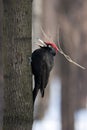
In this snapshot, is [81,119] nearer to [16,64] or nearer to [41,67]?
[41,67]

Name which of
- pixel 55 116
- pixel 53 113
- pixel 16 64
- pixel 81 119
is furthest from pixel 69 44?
pixel 16 64

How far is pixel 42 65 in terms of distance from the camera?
4.65 meters

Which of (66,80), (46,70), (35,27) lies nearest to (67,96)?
(66,80)

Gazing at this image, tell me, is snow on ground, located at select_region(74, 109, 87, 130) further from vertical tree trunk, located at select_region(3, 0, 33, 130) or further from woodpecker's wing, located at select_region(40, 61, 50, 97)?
vertical tree trunk, located at select_region(3, 0, 33, 130)

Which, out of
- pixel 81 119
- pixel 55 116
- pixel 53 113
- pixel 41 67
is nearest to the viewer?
pixel 41 67

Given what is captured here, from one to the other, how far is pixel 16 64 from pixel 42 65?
46cm

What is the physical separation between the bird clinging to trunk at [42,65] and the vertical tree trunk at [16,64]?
0.24 meters

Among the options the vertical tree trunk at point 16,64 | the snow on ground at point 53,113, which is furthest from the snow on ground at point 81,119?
the vertical tree trunk at point 16,64

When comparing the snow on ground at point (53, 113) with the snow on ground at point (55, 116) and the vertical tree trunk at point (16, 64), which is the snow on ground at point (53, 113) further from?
the vertical tree trunk at point (16, 64)

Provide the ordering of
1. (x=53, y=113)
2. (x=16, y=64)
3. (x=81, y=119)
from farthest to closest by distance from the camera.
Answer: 1. (x=53, y=113)
2. (x=81, y=119)
3. (x=16, y=64)

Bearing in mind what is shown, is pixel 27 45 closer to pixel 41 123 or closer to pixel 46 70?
pixel 46 70

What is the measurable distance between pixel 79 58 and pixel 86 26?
0.65 meters

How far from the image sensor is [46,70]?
464 centimetres

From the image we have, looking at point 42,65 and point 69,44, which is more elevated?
point 42,65
